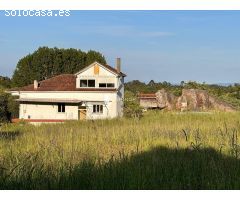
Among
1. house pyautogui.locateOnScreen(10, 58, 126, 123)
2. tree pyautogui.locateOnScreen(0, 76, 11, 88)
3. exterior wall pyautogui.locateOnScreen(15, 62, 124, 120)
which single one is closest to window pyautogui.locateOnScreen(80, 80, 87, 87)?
house pyautogui.locateOnScreen(10, 58, 126, 123)

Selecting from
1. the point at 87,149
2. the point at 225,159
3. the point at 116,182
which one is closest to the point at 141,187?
the point at 116,182

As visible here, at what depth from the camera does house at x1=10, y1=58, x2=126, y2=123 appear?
44625 mm

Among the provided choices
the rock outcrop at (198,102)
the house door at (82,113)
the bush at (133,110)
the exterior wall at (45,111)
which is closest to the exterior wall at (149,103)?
the bush at (133,110)

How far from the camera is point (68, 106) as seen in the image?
45500mm

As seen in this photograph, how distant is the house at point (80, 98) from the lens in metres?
44.6

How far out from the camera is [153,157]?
670 centimetres

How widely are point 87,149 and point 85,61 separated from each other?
5890 cm

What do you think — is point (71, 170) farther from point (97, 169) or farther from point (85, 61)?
point (85, 61)

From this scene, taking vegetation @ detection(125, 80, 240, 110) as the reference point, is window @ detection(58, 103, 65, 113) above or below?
below

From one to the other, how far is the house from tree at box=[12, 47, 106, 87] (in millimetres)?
16303

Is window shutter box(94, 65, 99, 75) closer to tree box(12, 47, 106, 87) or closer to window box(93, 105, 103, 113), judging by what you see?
window box(93, 105, 103, 113)

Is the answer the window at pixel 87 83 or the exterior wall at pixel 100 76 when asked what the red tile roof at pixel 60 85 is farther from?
the exterior wall at pixel 100 76

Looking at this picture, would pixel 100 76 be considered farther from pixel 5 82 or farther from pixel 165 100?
pixel 5 82

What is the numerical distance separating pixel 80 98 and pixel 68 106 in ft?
5.15
